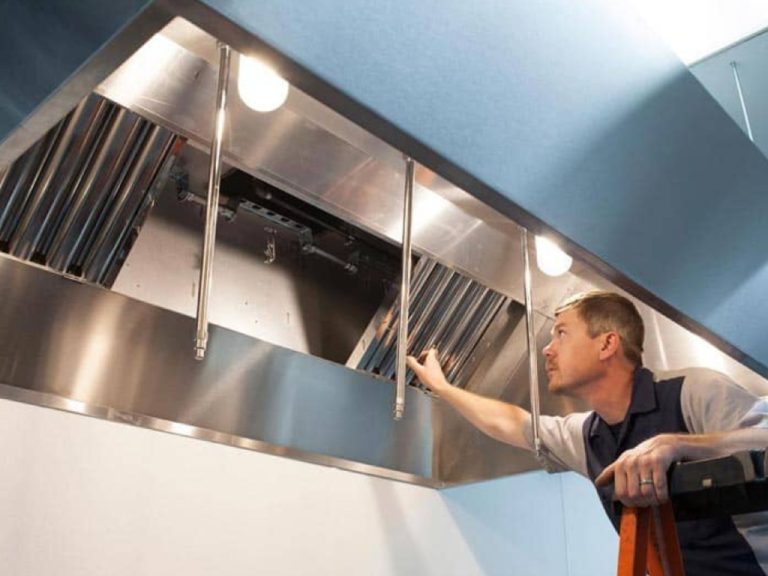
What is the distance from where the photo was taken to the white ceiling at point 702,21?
146 centimetres

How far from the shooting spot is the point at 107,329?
1.19 meters

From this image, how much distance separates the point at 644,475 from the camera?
79 centimetres

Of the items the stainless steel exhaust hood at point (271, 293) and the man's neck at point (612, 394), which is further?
the man's neck at point (612, 394)

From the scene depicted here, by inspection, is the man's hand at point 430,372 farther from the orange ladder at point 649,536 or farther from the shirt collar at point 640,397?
the orange ladder at point 649,536

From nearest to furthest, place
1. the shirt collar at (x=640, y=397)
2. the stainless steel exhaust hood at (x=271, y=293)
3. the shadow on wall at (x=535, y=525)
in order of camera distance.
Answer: the stainless steel exhaust hood at (x=271, y=293), the shirt collar at (x=640, y=397), the shadow on wall at (x=535, y=525)

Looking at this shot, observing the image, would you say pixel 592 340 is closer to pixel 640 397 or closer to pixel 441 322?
pixel 640 397

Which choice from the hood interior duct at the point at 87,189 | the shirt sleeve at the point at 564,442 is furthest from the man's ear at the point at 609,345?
the hood interior duct at the point at 87,189

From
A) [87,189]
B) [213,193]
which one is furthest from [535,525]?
[213,193]

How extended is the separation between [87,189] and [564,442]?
92 centimetres

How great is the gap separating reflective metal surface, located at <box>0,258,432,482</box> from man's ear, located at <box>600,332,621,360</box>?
447 mm

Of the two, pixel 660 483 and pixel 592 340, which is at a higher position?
pixel 592 340

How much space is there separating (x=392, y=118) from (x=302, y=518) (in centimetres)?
94

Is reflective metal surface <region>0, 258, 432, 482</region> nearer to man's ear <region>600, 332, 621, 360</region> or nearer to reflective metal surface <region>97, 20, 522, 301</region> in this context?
reflective metal surface <region>97, 20, 522, 301</region>

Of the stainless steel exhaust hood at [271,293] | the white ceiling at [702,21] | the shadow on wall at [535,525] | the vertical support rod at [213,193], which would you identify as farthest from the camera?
the shadow on wall at [535,525]
